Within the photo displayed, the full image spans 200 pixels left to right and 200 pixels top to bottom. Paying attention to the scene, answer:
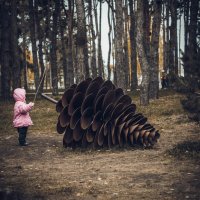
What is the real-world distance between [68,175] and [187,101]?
2556 mm

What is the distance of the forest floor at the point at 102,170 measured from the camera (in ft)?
17.4

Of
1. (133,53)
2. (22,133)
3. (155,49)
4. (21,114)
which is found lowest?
(22,133)

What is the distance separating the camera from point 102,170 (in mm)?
6672

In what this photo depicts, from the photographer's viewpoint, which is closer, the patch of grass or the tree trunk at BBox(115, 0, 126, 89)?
the patch of grass

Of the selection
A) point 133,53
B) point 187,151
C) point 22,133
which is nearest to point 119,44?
point 22,133

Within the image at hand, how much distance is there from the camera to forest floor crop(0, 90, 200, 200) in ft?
17.4

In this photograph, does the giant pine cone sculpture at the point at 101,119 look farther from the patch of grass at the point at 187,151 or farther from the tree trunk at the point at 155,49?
the tree trunk at the point at 155,49

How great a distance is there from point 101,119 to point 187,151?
7.37 ft

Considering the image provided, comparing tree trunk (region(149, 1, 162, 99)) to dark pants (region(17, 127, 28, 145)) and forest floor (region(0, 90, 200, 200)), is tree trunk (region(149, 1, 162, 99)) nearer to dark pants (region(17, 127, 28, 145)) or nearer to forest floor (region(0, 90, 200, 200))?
forest floor (region(0, 90, 200, 200))

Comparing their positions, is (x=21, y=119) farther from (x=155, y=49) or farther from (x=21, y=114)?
(x=155, y=49)

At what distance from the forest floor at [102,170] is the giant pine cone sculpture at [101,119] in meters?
0.29

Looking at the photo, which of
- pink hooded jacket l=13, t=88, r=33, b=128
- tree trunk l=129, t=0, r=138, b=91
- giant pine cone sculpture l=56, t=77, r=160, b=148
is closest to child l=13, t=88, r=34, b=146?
pink hooded jacket l=13, t=88, r=33, b=128

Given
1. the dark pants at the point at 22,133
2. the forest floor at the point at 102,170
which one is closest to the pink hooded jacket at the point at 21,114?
the dark pants at the point at 22,133

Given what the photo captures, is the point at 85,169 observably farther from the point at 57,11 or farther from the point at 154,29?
the point at 57,11
